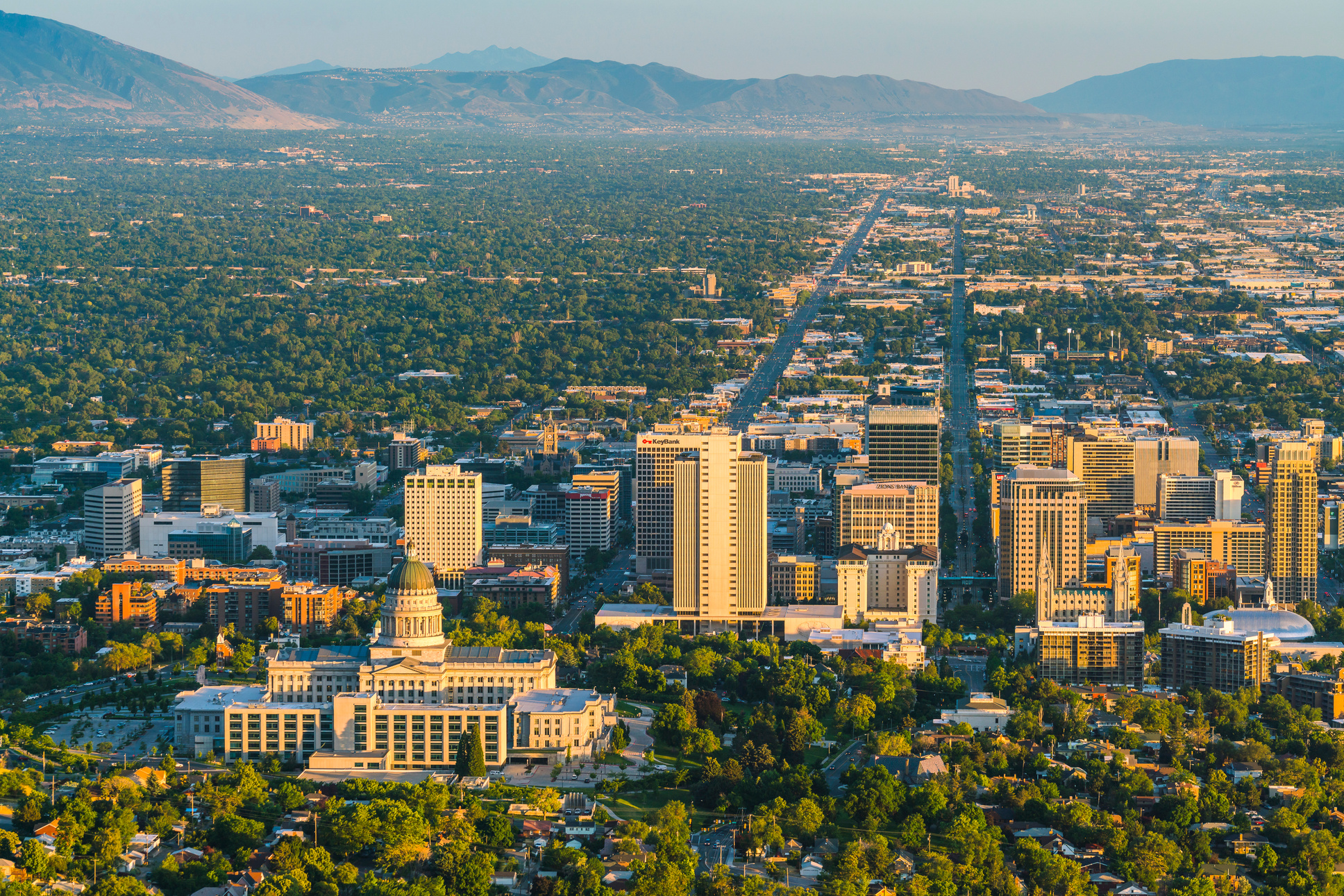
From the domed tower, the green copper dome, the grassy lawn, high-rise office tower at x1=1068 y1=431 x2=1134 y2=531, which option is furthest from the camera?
high-rise office tower at x1=1068 y1=431 x2=1134 y2=531

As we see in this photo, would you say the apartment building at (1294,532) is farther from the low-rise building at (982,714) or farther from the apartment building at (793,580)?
the low-rise building at (982,714)

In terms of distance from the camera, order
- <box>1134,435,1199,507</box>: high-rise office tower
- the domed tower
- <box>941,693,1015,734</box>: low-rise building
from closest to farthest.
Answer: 1. the domed tower
2. <box>941,693,1015,734</box>: low-rise building
3. <box>1134,435,1199,507</box>: high-rise office tower

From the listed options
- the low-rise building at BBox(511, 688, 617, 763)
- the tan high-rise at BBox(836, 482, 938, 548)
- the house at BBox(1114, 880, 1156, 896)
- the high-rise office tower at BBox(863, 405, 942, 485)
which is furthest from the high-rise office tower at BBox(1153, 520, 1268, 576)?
the house at BBox(1114, 880, 1156, 896)

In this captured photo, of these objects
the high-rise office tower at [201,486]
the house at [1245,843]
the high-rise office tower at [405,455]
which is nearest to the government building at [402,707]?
the house at [1245,843]

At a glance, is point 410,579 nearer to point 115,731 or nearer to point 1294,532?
point 115,731

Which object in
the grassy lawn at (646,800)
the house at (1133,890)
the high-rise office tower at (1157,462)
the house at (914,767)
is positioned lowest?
the house at (1133,890)

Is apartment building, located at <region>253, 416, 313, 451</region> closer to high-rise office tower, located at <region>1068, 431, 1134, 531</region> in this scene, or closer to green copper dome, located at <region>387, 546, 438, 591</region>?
high-rise office tower, located at <region>1068, 431, 1134, 531</region>

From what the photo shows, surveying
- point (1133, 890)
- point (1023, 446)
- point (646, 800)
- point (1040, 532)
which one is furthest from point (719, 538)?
point (1133, 890)
